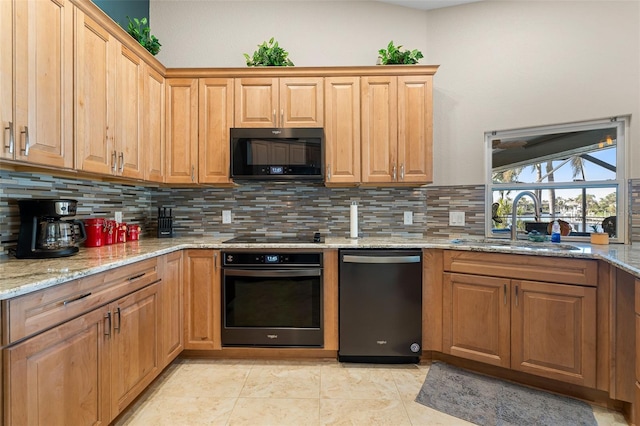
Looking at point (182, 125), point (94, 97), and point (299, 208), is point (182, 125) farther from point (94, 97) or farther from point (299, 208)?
point (299, 208)

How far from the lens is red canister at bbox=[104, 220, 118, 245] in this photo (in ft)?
7.24

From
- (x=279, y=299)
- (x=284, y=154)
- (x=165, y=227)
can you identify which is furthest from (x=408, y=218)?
(x=165, y=227)

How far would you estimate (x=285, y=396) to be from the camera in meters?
1.92

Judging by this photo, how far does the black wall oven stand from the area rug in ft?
2.89

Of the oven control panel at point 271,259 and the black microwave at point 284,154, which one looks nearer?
the oven control panel at point 271,259

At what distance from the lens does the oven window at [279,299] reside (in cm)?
232

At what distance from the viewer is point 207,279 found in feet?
7.72

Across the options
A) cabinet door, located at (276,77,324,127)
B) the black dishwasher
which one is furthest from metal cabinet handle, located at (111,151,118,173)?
the black dishwasher

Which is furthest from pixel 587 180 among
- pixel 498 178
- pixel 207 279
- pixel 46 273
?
pixel 46 273

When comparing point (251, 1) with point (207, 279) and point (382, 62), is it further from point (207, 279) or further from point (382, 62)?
point (207, 279)

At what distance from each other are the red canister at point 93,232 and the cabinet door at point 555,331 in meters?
2.80

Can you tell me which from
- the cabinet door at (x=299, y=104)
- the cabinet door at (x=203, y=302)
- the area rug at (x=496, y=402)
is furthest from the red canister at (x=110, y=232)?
the area rug at (x=496, y=402)

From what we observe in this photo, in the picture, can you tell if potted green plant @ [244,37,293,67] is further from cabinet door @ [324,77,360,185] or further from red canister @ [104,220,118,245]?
red canister @ [104,220,118,245]

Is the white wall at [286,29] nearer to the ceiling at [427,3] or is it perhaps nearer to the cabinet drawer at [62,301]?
the ceiling at [427,3]
